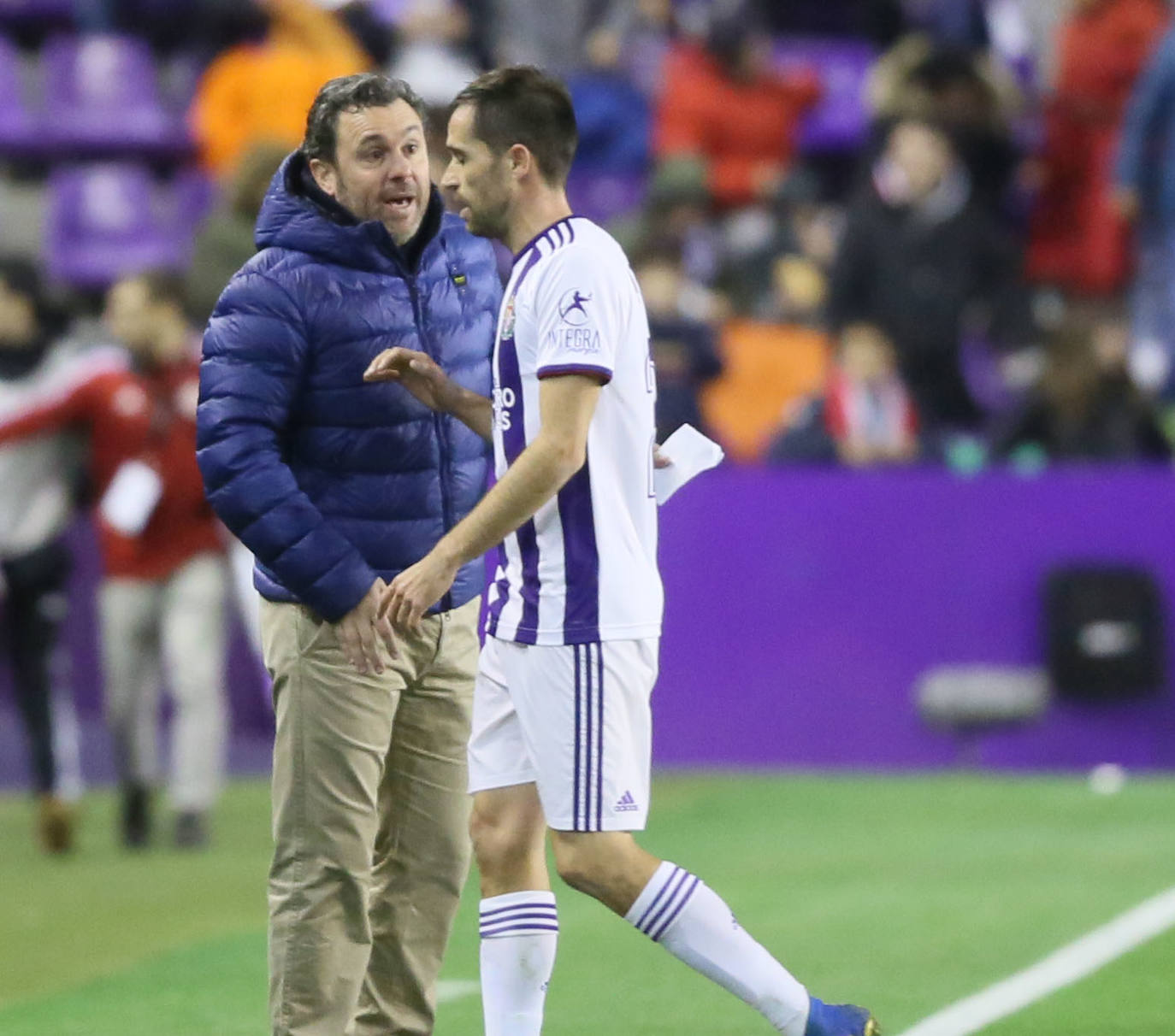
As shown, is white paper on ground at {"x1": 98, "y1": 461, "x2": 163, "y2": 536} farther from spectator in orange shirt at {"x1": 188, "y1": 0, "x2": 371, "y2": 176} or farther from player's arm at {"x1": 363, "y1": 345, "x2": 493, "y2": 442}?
spectator in orange shirt at {"x1": 188, "y1": 0, "x2": 371, "y2": 176}

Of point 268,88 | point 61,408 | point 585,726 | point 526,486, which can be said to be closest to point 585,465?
point 526,486

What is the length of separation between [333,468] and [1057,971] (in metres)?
2.87

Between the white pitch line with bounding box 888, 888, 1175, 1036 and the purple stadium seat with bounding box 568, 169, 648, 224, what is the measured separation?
8261 millimetres

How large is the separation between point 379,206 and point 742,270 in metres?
9.43

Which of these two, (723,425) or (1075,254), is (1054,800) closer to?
(723,425)

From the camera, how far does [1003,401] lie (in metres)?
14.1

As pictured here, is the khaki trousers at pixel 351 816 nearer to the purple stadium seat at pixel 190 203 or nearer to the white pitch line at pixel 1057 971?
the white pitch line at pixel 1057 971

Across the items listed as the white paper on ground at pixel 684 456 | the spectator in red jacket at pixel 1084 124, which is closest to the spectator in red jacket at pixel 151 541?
the white paper on ground at pixel 684 456

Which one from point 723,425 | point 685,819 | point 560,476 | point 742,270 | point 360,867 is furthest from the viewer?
point 742,270

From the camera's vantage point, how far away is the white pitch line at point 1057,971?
258 inches

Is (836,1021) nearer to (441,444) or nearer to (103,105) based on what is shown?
(441,444)

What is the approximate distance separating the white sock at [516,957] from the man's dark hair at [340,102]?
1.70m

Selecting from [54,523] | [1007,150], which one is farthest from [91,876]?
[1007,150]

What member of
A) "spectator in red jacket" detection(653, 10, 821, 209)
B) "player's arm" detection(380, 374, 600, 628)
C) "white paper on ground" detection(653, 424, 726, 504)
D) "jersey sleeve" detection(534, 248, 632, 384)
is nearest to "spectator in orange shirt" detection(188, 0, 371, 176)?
"spectator in red jacket" detection(653, 10, 821, 209)
